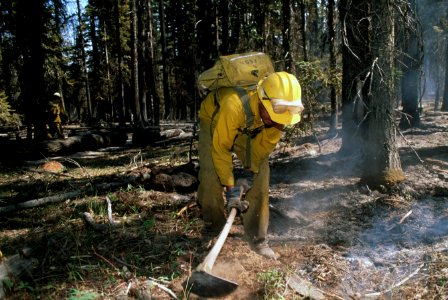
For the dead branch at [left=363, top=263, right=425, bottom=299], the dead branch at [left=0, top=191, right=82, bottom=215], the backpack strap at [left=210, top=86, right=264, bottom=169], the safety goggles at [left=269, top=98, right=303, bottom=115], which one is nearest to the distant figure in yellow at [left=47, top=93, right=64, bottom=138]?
the dead branch at [left=0, top=191, right=82, bottom=215]

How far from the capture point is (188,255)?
3938 mm

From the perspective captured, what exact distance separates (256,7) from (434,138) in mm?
9196

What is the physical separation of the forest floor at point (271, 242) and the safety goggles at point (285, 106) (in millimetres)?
1513

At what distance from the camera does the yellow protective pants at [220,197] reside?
13.8ft

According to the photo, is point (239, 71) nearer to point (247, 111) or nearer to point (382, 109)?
point (247, 111)

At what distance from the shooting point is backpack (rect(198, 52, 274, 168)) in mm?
3767

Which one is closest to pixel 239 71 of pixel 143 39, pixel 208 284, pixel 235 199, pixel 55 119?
pixel 235 199

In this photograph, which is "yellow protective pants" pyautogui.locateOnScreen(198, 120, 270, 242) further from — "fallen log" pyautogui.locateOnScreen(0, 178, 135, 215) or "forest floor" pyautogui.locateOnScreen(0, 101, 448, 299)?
"fallen log" pyautogui.locateOnScreen(0, 178, 135, 215)

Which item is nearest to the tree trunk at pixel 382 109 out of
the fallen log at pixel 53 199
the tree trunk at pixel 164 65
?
the fallen log at pixel 53 199

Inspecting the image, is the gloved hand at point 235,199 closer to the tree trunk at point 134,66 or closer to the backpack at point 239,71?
the backpack at point 239,71

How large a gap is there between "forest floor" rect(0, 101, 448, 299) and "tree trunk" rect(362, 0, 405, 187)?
9.3 inches

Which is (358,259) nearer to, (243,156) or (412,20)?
(243,156)

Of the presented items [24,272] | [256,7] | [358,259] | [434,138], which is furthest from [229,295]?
[256,7]

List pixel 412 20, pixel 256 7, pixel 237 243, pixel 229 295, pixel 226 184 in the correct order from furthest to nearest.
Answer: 1. pixel 256 7
2. pixel 412 20
3. pixel 237 243
4. pixel 226 184
5. pixel 229 295
